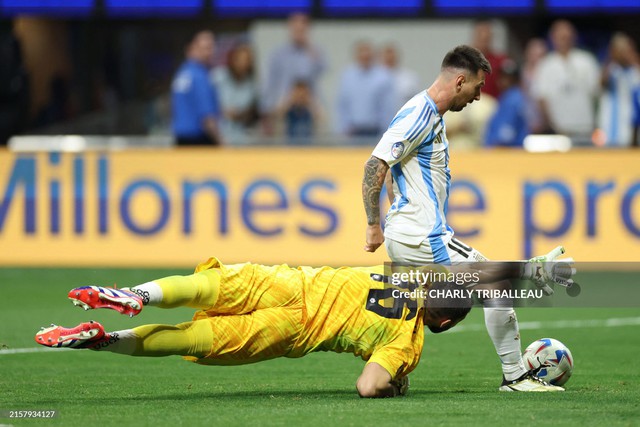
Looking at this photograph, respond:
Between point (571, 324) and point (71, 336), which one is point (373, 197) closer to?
point (71, 336)

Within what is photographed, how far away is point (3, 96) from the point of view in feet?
68.8

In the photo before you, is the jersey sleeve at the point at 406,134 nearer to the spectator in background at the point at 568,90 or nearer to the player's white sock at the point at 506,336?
the player's white sock at the point at 506,336

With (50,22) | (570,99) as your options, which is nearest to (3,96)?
(50,22)

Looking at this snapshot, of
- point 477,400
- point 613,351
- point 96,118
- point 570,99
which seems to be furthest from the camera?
point 96,118

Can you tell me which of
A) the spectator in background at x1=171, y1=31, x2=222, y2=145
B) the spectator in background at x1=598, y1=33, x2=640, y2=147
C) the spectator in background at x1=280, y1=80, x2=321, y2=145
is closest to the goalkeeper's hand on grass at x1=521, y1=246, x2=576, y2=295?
the spectator in background at x1=171, y1=31, x2=222, y2=145

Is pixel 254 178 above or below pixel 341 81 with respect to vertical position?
below

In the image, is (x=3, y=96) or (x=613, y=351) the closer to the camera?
(x=613, y=351)

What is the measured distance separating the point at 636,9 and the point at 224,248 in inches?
315

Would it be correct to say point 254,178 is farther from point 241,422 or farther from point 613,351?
point 241,422

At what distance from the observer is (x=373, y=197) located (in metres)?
8.82

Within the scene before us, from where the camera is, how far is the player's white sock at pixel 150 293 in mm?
8281

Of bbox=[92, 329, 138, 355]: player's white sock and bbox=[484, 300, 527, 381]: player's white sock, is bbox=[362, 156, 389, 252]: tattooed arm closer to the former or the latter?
bbox=[484, 300, 527, 381]: player's white sock

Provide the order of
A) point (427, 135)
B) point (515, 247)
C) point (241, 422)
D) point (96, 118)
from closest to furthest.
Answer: point (241, 422) → point (427, 135) → point (515, 247) → point (96, 118)

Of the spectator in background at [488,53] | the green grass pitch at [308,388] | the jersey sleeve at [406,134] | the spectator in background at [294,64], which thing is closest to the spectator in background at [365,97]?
the spectator in background at [294,64]
